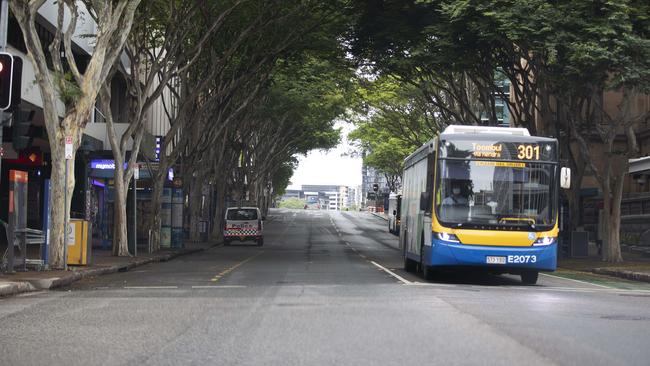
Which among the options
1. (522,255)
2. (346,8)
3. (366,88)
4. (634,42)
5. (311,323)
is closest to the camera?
(311,323)

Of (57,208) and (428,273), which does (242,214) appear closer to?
(57,208)

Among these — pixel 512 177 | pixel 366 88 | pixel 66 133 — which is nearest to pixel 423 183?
pixel 512 177

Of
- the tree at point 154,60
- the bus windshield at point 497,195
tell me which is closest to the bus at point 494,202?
the bus windshield at point 497,195

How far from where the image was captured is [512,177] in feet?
51.2

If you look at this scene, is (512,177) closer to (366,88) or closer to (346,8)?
(346,8)

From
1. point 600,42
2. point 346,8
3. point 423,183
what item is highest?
point 346,8

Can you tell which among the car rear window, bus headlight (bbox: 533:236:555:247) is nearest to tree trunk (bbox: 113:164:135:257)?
bus headlight (bbox: 533:236:555:247)

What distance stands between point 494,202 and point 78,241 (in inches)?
402

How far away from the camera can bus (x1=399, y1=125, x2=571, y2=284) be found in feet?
50.3

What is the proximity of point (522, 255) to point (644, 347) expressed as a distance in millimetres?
7349

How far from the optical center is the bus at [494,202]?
1533 cm

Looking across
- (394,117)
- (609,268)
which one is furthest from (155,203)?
(394,117)

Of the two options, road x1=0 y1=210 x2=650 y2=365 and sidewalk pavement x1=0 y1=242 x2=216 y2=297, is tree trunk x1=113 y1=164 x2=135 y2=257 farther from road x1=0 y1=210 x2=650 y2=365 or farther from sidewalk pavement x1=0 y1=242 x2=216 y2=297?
road x1=0 y1=210 x2=650 y2=365

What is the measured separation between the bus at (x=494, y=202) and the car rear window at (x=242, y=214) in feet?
77.1
